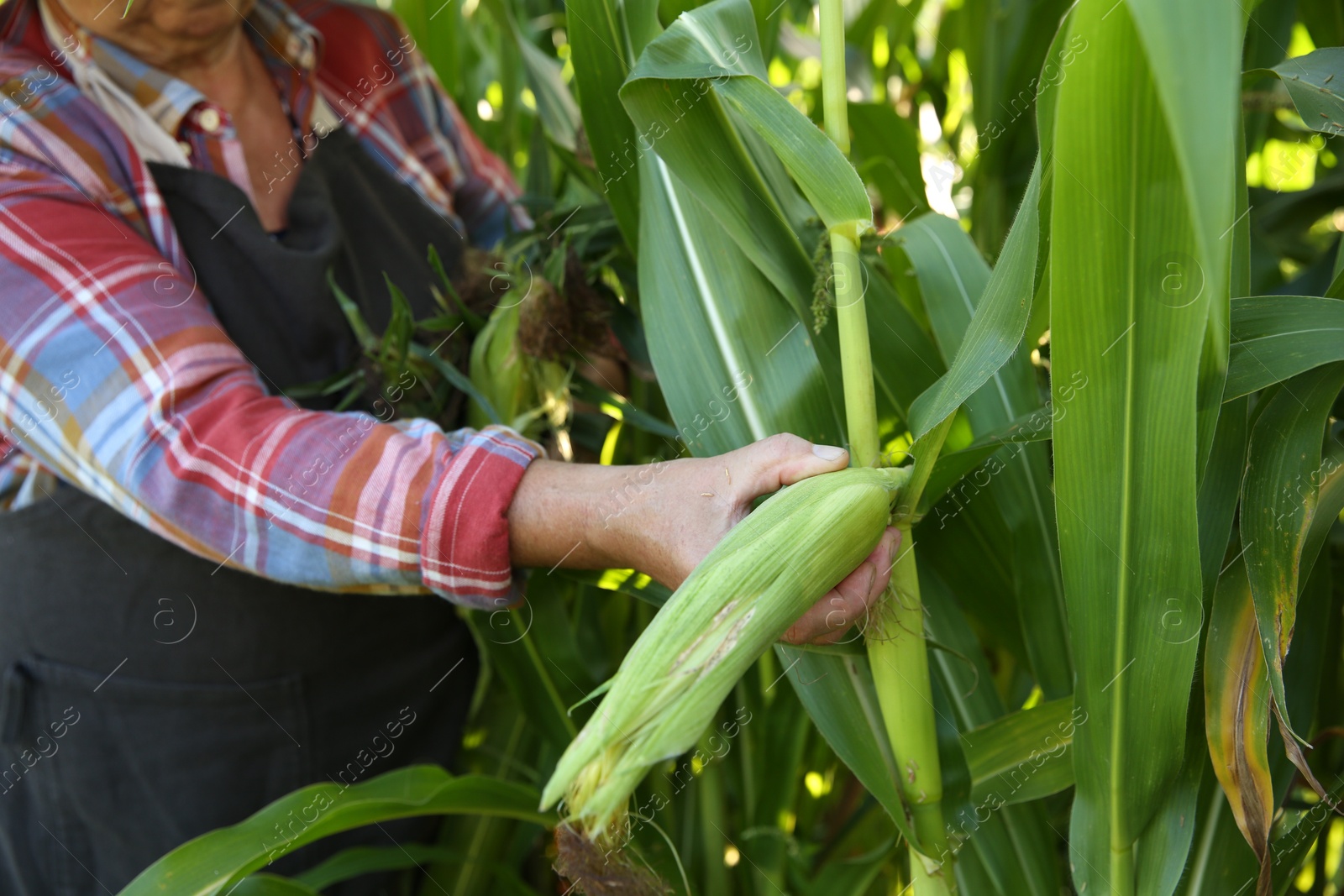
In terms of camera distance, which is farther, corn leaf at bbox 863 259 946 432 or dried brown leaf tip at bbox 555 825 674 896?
corn leaf at bbox 863 259 946 432

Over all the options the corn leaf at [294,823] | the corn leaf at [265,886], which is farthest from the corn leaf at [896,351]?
the corn leaf at [265,886]

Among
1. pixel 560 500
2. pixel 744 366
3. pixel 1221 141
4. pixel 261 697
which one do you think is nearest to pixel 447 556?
pixel 560 500

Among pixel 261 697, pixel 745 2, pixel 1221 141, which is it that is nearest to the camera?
pixel 1221 141

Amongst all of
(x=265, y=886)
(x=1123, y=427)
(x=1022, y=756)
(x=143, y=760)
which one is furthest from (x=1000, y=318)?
(x=143, y=760)

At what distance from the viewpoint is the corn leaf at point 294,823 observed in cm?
53

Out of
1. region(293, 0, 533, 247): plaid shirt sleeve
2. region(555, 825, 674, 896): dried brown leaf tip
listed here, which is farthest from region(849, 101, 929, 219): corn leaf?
region(555, 825, 674, 896): dried brown leaf tip

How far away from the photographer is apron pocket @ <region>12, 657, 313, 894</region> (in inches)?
26.9

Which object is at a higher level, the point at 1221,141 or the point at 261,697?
the point at 1221,141

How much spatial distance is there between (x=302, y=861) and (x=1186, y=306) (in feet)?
2.55

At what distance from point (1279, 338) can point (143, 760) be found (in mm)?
781

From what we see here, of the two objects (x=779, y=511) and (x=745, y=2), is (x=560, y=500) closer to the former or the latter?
(x=779, y=511)

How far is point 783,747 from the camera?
751mm

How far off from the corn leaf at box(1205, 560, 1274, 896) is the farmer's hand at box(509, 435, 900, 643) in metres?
0.17

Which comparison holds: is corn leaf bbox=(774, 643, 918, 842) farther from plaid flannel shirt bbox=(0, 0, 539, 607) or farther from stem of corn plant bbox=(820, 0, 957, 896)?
plaid flannel shirt bbox=(0, 0, 539, 607)
